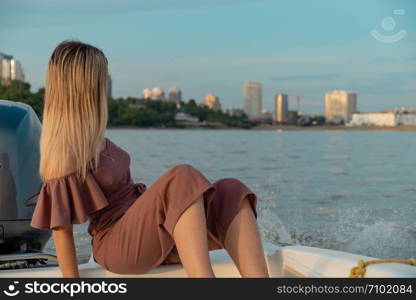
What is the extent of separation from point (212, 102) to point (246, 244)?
5129 cm

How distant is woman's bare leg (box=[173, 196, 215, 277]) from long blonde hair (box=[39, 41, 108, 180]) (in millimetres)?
279

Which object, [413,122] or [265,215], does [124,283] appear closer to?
[265,215]

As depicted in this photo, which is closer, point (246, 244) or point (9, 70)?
point (246, 244)

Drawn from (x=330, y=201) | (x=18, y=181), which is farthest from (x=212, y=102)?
(x=18, y=181)

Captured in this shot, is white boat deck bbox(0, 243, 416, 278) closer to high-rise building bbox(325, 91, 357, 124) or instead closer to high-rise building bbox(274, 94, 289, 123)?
high-rise building bbox(274, 94, 289, 123)

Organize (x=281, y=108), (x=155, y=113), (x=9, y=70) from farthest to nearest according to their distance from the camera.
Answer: (x=155, y=113) → (x=9, y=70) → (x=281, y=108)

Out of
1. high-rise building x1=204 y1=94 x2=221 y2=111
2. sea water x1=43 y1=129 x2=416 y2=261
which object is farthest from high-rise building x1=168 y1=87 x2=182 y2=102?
sea water x1=43 y1=129 x2=416 y2=261

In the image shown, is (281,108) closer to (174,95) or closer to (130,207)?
(174,95)

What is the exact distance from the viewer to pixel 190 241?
5.07 feet

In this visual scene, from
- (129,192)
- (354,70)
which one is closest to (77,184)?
(129,192)

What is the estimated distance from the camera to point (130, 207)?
1670mm

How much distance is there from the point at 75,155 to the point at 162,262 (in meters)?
0.37

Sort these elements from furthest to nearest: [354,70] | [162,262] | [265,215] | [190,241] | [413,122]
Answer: [413,122]
[354,70]
[265,215]
[162,262]
[190,241]

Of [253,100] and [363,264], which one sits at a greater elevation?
[253,100]
